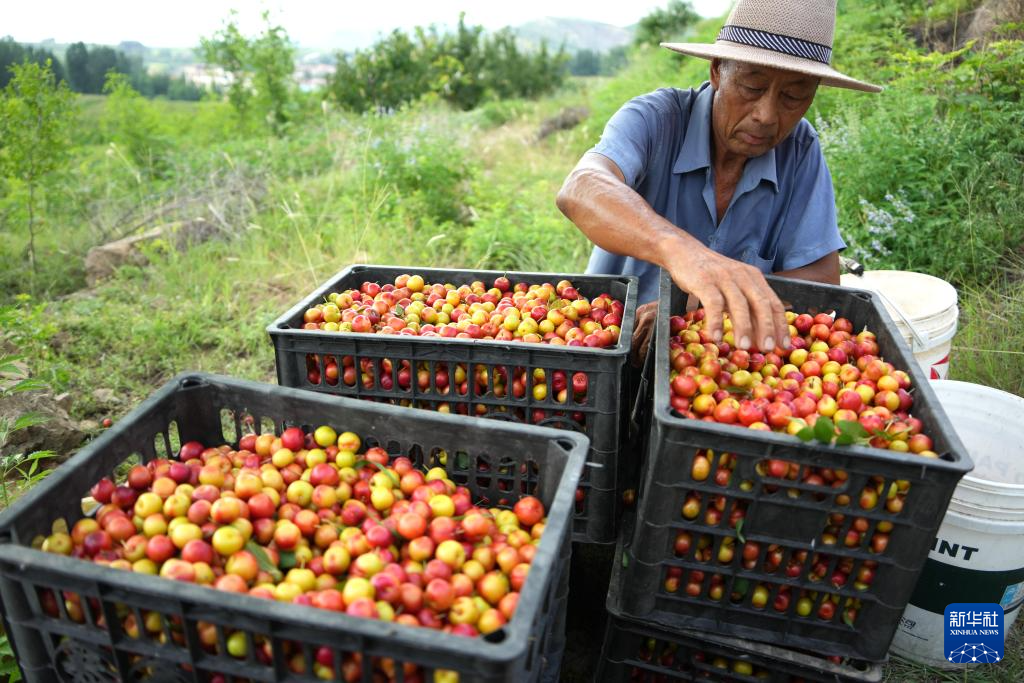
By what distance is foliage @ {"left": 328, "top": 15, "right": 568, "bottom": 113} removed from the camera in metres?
16.7

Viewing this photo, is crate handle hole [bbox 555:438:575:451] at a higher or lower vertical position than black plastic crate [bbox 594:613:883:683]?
higher

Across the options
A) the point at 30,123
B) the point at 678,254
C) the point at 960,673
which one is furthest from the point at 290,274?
the point at 960,673

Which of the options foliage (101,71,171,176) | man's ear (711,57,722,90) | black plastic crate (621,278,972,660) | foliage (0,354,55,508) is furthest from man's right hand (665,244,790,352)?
foliage (101,71,171,176)

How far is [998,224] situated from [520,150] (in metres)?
7.93

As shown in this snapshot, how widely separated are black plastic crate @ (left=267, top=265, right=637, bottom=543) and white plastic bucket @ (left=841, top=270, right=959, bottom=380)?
127cm

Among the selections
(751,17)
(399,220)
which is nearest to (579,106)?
(399,220)

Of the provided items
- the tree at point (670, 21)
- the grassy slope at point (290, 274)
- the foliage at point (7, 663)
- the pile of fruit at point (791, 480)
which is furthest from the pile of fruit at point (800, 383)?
the tree at point (670, 21)

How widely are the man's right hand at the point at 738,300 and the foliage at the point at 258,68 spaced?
9777 mm

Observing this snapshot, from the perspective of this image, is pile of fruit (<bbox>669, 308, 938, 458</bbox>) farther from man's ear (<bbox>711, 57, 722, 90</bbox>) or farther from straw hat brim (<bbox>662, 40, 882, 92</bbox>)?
man's ear (<bbox>711, 57, 722, 90</bbox>)

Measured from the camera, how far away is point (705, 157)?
2.91m

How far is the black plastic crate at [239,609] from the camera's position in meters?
1.12

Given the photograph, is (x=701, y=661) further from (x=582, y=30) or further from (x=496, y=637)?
(x=582, y=30)

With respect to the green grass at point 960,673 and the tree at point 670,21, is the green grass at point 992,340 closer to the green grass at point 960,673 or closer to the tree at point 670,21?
the green grass at point 960,673

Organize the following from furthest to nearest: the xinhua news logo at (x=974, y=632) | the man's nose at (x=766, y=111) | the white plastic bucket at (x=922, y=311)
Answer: the white plastic bucket at (x=922, y=311)
the man's nose at (x=766, y=111)
the xinhua news logo at (x=974, y=632)
